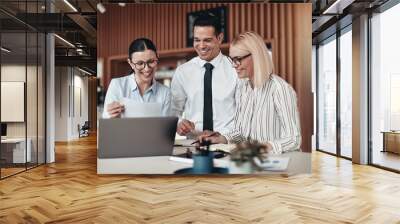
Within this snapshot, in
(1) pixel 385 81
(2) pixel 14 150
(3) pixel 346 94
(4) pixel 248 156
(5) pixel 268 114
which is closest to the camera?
(4) pixel 248 156

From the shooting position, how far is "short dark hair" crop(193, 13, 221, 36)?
5.97 metres

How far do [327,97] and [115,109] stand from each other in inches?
250

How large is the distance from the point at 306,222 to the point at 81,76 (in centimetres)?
1548

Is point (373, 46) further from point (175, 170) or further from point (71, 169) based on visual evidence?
point (71, 169)

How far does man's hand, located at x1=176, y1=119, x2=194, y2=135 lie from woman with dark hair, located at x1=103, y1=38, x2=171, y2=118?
0.27 metres

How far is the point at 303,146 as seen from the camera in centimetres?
611

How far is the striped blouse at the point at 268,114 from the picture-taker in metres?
5.78

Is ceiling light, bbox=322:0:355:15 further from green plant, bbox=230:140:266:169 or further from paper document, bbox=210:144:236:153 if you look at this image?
green plant, bbox=230:140:266:169

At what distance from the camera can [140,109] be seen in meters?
5.84

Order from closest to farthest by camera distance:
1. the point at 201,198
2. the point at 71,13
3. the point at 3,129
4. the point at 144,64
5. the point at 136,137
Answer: the point at 201,198 → the point at 136,137 → the point at 144,64 → the point at 3,129 → the point at 71,13

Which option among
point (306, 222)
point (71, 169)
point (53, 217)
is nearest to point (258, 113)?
point (306, 222)

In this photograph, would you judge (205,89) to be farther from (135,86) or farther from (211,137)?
(135,86)

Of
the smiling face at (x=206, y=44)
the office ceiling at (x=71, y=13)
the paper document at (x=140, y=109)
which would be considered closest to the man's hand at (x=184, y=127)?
the paper document at (x=140, y=109)

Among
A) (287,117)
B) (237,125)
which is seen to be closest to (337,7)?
(287,117)
